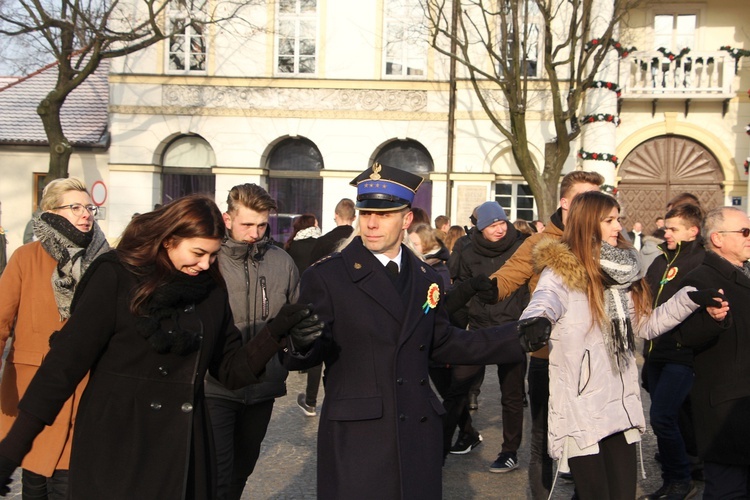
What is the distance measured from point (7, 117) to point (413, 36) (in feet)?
42.5

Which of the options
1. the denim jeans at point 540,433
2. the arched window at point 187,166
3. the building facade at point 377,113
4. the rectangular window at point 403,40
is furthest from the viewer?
the arched window at point 187,166

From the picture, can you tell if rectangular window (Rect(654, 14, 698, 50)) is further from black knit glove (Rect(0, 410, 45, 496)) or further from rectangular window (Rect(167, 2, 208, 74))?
black knit glove (Rect(0, 410, 45, 496))

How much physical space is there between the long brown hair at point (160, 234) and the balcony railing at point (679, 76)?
68.3 feet

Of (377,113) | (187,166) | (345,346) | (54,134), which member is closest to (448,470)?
(345,346)

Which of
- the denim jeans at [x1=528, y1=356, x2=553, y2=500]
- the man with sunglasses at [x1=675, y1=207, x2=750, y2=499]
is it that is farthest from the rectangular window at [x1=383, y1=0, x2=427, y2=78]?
the man with sunglasses at [x1=675, y1=207, x2=750, y2=499]

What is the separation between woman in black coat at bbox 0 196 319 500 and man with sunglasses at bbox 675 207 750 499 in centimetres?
264

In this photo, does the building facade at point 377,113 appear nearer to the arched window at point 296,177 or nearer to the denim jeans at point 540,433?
the arched window at point 296,177

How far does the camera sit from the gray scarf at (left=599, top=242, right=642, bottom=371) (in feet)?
14.9

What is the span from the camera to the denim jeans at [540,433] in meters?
5.64

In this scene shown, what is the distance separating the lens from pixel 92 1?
20641 mm

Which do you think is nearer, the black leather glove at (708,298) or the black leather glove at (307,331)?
the black leather glove at (307,331)

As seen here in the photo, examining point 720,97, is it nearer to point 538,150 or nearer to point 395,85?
point 538,150

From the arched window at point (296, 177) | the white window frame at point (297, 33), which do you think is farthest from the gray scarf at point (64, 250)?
the white window frame at point (297, 33)

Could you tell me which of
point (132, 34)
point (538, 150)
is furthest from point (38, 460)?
point (538, 150)
